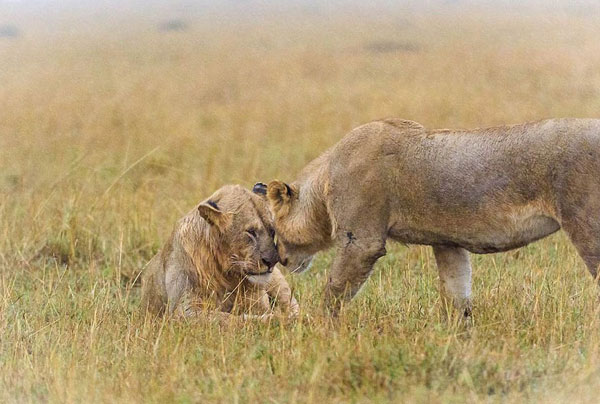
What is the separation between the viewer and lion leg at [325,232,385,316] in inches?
246

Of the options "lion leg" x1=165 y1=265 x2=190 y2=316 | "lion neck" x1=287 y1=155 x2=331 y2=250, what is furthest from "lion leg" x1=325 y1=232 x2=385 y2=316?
"lion leg" x1=165 y1=265 x2=190 y2=316

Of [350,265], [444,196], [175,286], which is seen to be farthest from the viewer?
[175,286]

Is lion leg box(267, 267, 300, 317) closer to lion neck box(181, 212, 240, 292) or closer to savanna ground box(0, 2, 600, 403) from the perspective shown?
savanna ground box(0, 2, 600, 403)

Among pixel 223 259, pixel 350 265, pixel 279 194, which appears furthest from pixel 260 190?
pixel 350 265

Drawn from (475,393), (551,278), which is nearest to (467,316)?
(551,278)

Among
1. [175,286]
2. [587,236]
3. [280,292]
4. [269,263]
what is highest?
[587,236]

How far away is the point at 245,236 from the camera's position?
6613 mm

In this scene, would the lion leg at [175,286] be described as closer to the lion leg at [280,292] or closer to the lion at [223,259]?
the lion at [223,259]

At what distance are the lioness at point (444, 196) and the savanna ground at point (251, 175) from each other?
1.44 feet

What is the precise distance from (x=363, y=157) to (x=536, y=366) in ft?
5.17

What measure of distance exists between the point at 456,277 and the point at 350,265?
2.36 ft

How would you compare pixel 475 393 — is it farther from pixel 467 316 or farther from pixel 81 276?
pixel 81 276

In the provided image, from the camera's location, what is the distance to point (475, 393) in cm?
502

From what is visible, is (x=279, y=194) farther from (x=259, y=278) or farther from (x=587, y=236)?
(x=587, y=236)
